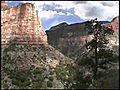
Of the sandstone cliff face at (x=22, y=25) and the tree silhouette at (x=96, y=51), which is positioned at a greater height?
the tree silhouette at (x=96, y=51)

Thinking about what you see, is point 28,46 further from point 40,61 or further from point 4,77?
point 4,77

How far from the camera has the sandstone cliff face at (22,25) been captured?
178 m

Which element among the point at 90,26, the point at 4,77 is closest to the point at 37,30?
the point at 4,77

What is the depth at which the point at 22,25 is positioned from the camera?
18262 centimetres

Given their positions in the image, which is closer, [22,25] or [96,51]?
[96,51]

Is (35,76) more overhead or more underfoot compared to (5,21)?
more underfoot

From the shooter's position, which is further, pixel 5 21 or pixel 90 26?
pixel 5 21

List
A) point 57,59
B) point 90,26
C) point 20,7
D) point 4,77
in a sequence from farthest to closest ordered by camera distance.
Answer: point 20,7 < point 57,59 < point 4,77 < point 90,26

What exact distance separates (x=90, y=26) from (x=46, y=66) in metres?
84.5

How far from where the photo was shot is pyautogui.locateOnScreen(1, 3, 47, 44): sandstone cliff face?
178m

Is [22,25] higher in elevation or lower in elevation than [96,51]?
lower

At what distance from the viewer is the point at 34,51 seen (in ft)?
544

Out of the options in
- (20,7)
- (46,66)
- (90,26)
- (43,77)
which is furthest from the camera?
(20,7)

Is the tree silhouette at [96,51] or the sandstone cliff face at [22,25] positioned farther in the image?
the sandstone cliff face at [22,25]
